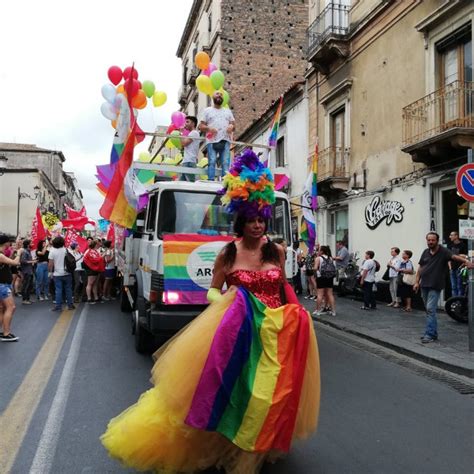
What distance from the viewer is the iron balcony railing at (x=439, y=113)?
11523 millimetres

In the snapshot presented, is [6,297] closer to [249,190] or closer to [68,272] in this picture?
[68,272]

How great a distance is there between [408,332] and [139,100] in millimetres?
7113

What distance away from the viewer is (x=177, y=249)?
20.9ft

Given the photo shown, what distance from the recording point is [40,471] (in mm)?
3471

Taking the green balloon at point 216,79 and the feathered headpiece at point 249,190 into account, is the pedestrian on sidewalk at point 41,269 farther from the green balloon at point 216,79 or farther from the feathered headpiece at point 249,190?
the feathered headpiece at point 249,190

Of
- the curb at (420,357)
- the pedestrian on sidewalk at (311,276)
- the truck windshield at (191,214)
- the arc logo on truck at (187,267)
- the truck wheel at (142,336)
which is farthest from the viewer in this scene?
the pedestrian on sidewalk at (311,276)

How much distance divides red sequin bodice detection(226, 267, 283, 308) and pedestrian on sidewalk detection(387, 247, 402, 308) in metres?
10.4

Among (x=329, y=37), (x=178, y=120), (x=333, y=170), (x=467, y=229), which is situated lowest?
(x=467, y=229)

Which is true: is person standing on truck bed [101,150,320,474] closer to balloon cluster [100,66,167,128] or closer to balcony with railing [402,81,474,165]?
balloon cluster [100,66,167,128]

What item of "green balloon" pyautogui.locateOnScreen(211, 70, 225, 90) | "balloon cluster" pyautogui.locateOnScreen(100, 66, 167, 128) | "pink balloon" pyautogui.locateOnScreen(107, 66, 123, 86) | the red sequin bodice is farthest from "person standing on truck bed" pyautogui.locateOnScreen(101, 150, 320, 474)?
"pink balloon" pyautogui.locateOnScreen(107, 66, 123, 86)

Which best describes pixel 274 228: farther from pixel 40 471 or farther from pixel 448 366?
pixel 40 471

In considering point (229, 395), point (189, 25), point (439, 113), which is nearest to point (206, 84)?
A: point (439, 113)

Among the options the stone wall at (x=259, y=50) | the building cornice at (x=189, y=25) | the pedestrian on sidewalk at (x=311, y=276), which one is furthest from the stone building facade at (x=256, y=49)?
the pedestrian on sidewalk at (x=311, y=276)

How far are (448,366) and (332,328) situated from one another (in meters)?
3.65
